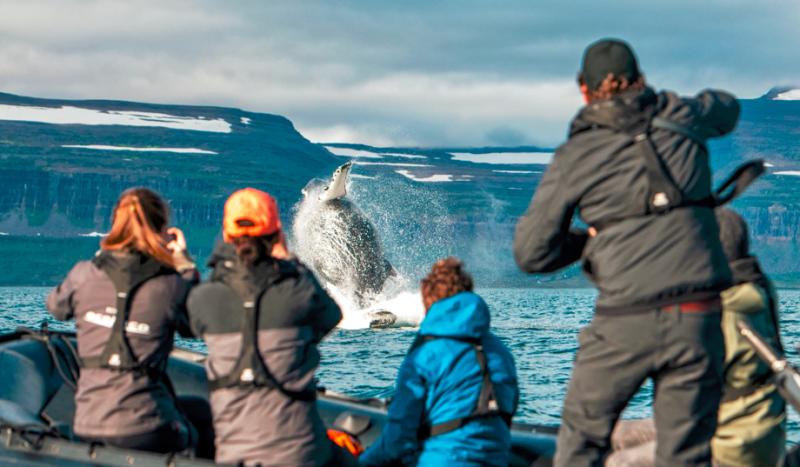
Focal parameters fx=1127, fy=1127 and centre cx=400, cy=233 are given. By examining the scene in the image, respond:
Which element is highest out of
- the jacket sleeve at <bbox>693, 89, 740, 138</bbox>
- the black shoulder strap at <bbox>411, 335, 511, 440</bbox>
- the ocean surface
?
the jacket sleeve at <bbox>693, 89, 740, 138</bbox>

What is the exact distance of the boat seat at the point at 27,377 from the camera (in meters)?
6.64

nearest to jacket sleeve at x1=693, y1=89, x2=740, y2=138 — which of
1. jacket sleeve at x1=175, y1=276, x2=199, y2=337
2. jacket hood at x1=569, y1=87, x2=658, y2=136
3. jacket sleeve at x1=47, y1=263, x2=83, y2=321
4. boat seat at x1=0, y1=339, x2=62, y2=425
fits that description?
jacket hood at x1=569, y1=87, x2=658, y2=136

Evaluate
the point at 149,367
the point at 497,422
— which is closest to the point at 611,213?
the point at 497,422

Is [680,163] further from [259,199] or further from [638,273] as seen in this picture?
[259,199]

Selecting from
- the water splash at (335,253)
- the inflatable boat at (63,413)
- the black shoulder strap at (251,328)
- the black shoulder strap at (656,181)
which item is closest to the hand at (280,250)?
the black shoulder strap at (251,328)

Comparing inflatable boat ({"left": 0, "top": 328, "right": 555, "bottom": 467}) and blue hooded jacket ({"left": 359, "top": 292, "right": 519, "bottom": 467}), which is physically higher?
blue hooded jacket ({"left": 359, "top": 292, "right": 519, "bottom": 467})

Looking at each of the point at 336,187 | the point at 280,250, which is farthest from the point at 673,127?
the point at 336,187

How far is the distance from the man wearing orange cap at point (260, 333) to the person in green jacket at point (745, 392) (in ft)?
6.18

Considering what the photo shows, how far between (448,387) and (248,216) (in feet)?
4.79

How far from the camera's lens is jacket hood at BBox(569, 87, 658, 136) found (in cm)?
434

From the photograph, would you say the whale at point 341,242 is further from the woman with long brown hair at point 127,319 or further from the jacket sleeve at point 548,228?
the jacket sleeve at point 548,228

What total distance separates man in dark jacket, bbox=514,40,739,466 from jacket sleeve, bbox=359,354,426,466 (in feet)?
4.40

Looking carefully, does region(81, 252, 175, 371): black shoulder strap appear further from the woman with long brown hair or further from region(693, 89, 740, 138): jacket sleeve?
region(693, 89, 740, 138): jacket sleeve

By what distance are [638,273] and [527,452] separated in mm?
2769
